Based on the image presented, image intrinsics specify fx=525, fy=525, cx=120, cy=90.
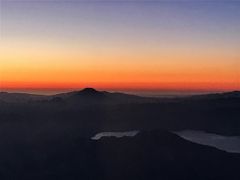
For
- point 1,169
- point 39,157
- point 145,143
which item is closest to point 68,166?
point 39,157

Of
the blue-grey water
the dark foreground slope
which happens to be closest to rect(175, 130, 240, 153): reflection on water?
the blue-grey water

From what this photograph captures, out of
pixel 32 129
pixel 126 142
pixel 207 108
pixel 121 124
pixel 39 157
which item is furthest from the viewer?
pixel 207 108

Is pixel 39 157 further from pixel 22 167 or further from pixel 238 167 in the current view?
pixel 238 167

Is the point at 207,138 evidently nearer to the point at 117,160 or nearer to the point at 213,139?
the point at 213,139

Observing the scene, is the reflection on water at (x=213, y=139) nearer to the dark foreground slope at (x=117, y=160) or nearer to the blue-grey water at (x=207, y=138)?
the blue-grey water at (x=207, y=138)

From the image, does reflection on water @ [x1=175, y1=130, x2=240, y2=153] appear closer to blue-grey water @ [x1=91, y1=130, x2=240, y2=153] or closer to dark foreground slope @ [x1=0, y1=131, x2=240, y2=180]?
blue-grey water @ [x1=91, y1=130, x2=240, y2=153]

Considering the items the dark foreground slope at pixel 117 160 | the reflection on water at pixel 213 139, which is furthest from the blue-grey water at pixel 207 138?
the dark foreground slope at pixel 117 160
